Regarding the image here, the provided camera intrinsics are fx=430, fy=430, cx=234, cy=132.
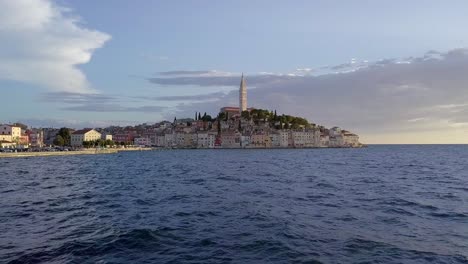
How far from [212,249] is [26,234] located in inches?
219

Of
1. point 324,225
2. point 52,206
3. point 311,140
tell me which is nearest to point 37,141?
point 311,140

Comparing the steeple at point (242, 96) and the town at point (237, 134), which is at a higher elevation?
the steeple at point (242, 96)

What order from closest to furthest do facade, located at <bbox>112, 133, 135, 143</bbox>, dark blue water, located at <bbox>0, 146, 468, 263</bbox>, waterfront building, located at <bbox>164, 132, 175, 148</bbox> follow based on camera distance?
1. dark blue water, located at <bbox>0, 146, 468, 263</bbox>
2. waterfront building, located at <bbox>164, 132, 175, 148</bbox>
3. facade, located at <bbox>112, 133, 135, 143</bbox>

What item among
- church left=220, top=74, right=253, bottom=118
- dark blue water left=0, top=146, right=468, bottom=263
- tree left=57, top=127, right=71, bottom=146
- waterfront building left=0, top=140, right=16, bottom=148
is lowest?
dark blue water left=0, top=146, right=468, bottom=263

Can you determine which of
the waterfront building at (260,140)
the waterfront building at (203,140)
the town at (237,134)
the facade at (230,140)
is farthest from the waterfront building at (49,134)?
the waterfront building at (260,140)

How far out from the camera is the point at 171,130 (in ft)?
590

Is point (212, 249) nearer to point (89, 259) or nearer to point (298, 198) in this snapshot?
point (89, 259)

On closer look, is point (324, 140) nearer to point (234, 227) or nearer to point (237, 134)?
point (237, 134)

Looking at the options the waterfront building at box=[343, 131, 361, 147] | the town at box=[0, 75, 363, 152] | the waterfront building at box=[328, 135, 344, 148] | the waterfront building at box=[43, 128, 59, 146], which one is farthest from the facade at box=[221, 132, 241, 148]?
the waterfront building at box=[43, 128, 59, 146]

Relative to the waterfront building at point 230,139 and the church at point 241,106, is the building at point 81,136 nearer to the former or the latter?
the waterfront building at point 230,139

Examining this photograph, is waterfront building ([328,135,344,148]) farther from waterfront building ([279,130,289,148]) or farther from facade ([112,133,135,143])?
facade ([112,133,135,143])

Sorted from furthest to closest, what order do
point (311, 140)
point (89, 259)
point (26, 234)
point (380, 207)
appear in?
point (311, 140)
point (380, 207)
point (26, 234)
point (89, 259)

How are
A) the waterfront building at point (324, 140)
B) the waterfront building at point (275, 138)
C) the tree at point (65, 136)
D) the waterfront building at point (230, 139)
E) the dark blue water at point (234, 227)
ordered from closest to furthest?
the dark blue water at point (234, 227), the tree at point (65, 136), the waterfront building at point (230, 139), the waterfront building at point (275, 138), the waterfront building at point (324, 140)

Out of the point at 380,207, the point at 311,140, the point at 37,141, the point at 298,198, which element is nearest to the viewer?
the point at 380,207
